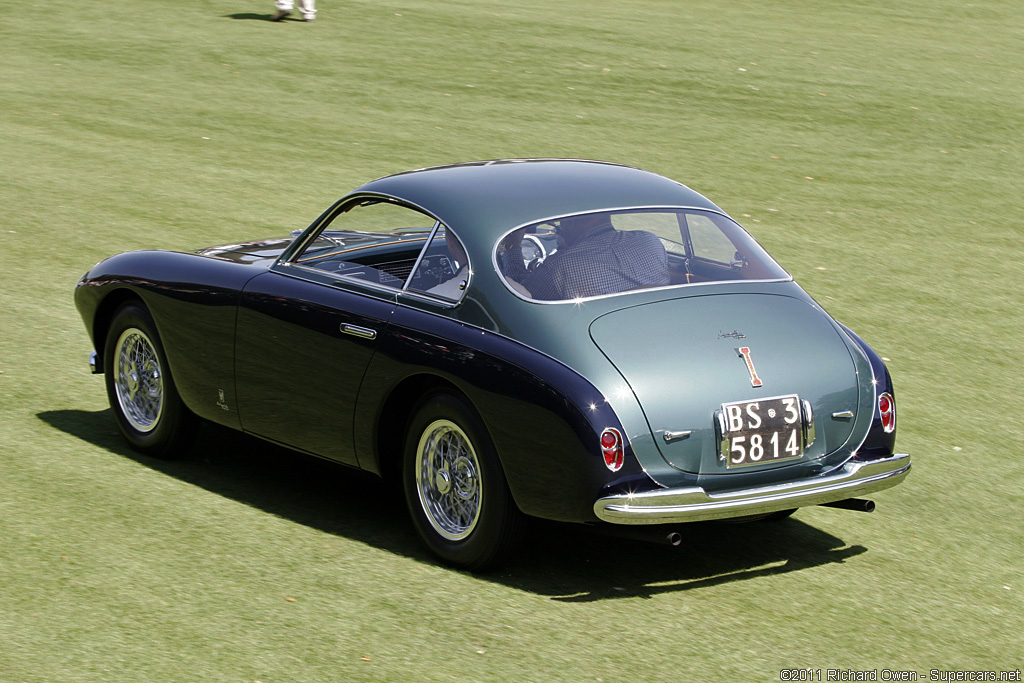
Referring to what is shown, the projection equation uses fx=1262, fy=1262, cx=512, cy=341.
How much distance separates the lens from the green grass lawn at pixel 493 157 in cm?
475

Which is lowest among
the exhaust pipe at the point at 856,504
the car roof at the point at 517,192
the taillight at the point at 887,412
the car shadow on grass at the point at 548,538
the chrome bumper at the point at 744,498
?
the car shadow on grass at the point at 548,538

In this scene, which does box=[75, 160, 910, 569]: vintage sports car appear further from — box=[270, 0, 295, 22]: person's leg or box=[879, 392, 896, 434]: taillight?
box=[270, 0, 295, 22]: person's leg

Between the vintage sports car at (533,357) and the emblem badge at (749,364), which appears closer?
the vintage sports car at (533,357)

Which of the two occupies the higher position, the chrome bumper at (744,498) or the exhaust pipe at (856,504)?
the chrome bumper at (744,498)

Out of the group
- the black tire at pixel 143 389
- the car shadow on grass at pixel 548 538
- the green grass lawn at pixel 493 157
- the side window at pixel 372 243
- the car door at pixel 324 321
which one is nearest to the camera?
the green grass lawn at pixel 493 157

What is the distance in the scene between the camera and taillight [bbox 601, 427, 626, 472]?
4805mm

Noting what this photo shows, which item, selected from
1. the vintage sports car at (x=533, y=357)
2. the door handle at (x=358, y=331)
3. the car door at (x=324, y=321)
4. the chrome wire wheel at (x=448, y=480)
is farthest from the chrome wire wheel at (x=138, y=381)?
the chrome wire wheel at (x=448, y=480)

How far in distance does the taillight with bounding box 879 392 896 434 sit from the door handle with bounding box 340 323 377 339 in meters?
2.24

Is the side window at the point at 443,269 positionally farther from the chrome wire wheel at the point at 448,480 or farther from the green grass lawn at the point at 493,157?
the green grass lawn at the point at 493,157

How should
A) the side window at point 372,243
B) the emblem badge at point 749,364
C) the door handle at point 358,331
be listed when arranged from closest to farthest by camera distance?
the emblem badge at point 749,364 < the door handle at point 358,331 < the side window at point 372,243

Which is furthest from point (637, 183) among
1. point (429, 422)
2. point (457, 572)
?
point (457, 572)

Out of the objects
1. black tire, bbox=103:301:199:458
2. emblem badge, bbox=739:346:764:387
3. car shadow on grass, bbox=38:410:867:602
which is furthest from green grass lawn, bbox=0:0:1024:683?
emblem badge, bbox=739:346:764:387

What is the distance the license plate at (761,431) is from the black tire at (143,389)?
3116 millimetres

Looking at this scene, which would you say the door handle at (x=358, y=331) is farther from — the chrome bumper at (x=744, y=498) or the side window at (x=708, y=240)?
the side window at (x=708, y=240)
